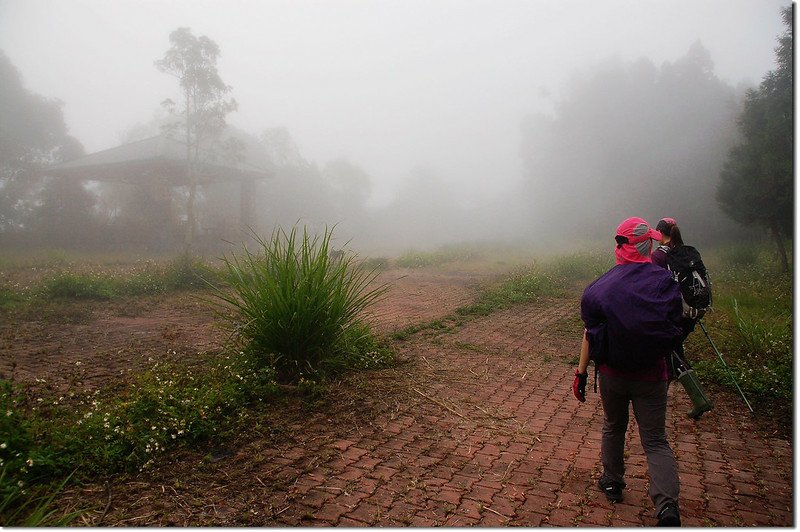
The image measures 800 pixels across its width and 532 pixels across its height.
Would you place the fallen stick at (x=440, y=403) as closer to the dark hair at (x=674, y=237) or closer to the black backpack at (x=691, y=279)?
the black backpack at (x=691, y=279)

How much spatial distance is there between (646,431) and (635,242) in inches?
34.5

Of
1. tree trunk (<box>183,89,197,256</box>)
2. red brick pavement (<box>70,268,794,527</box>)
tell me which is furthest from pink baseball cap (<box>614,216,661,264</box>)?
tree trunk (<box>183,89,197,256</box>)

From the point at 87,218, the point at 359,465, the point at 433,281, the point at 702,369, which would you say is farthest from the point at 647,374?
the point at 87,218

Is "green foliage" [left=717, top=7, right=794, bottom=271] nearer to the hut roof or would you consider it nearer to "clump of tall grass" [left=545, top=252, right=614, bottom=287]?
"clump of tall grass" [left=545, top=252, right=614, bottom=287]

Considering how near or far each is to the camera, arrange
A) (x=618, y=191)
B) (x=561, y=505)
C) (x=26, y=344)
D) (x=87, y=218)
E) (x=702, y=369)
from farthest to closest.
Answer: (x=618, y=191), (x=87, y=218), (x=26, y=344), (x=702, y=369), (x=561, y=505)

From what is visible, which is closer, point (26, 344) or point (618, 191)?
point (26, 344)

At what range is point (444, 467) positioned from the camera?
9.16 feet

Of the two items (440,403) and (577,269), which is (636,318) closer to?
(440,403)

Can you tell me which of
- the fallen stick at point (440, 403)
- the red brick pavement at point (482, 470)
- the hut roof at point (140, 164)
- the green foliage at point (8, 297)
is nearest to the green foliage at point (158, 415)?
the red brick pavement at point (482, 470)

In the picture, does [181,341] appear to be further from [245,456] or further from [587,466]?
[587,466]

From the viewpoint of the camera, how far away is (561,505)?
7.91ft

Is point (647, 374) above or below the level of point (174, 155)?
below

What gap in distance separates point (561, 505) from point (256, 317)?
8.61ft

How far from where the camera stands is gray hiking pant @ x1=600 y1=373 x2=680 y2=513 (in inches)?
86.7
